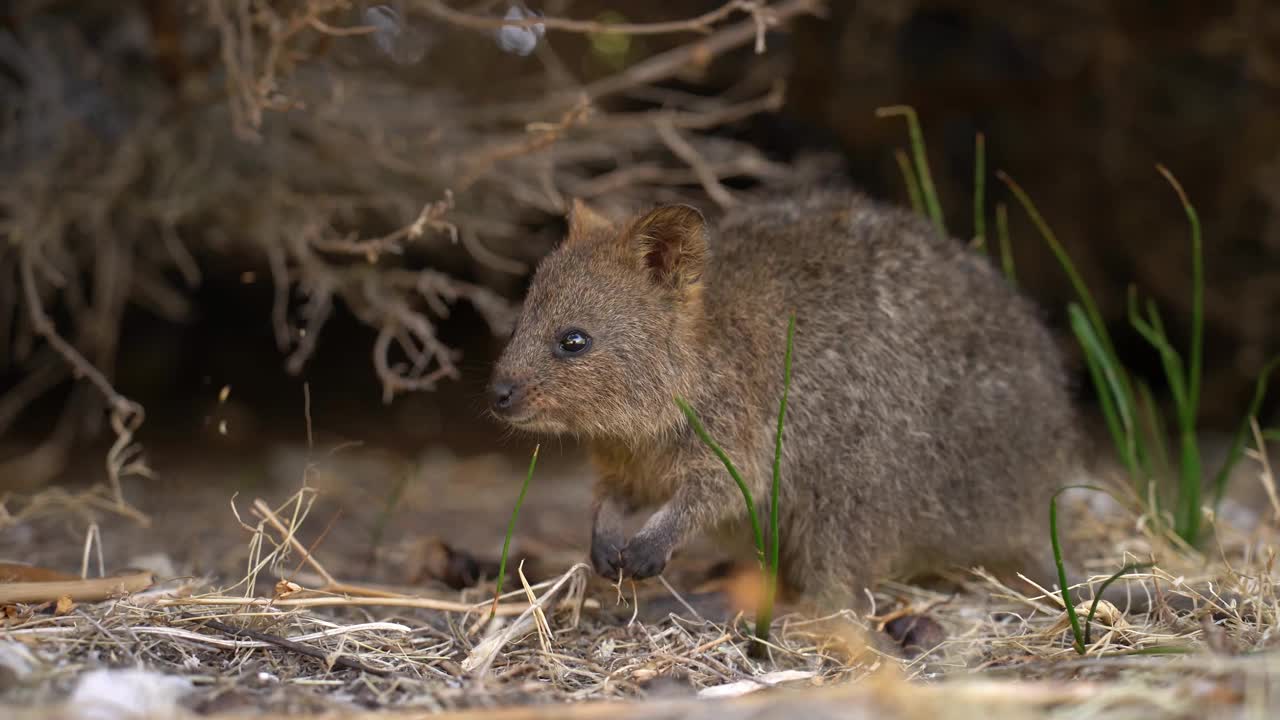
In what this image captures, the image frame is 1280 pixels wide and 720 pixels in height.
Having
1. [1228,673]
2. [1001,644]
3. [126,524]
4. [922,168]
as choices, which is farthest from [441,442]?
[1228,673]

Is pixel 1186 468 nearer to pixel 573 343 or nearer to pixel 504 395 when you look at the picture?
pixel 573 343

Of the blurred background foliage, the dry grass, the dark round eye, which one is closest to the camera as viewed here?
the dry grass

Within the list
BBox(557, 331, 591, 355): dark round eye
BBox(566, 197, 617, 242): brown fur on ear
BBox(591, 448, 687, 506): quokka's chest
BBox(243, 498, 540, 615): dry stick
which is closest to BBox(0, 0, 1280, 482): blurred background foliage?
BBox(566, 197, 617, 242): brown fur on ear

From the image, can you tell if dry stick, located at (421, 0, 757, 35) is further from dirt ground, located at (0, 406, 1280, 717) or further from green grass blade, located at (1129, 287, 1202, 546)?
green grass blade, located at (1129, 287, 1202, 546)

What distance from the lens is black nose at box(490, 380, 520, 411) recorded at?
11.7ft

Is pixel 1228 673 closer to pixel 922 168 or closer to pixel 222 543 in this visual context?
pixel 922 168

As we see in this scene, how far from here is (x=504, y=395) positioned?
11.8 feet

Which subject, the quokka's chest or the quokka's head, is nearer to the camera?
the quokka's head

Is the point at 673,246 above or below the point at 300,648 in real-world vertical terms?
above

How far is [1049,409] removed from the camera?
433 centimetres

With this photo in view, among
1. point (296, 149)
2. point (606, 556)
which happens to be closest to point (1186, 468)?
point (606, 556)

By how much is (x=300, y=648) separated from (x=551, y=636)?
0.75m

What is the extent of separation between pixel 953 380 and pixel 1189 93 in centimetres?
451

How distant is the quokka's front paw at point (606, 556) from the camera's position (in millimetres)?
3676
